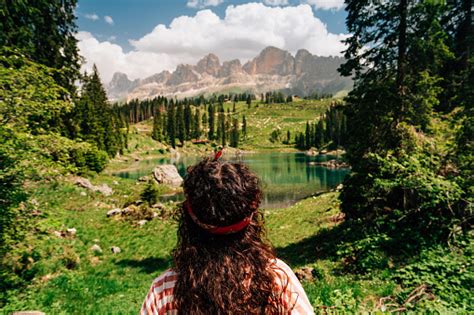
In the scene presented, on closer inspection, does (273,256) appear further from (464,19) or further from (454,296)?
(464,19)

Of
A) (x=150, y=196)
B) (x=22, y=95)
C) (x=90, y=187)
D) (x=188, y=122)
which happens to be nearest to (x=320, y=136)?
Answer: (x=188, y=122)

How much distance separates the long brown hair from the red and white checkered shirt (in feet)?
0.18

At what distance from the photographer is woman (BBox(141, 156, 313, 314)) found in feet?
6.15

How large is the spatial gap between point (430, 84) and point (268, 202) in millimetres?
24563

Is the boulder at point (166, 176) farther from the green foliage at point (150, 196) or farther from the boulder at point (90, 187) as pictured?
the green foliage at point (150, 196)

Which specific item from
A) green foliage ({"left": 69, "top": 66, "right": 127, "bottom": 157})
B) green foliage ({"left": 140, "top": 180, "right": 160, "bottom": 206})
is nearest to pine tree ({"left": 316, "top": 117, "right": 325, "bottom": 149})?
green foliage ({"left": 69, "top": 66, "right": 127, "bottom": 157})

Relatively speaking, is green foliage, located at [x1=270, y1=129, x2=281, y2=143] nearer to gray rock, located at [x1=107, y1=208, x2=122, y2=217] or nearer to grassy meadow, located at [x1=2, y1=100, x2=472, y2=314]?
grassy meadow, located at [x1=2, y1=100, x2=472, y2=314]

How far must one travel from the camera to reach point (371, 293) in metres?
6.73

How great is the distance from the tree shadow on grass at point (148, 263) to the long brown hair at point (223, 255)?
11.5 metres

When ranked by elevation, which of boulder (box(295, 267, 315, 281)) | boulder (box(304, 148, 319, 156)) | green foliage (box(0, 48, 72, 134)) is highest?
green foliage (box(0, 48, 72, 134))

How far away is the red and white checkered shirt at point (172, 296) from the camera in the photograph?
6.48 feet

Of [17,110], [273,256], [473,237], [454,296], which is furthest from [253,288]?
[473,237]

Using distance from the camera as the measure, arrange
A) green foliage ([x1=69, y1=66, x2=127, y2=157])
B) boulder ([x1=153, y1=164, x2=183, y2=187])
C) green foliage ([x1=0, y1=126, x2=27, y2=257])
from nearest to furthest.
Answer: green foliage ([x1=0, y1=126, x2=27, y2=257]) < boulder ([x1=153, y1=164, x2=183, y2=187]) < green foliage ([x1=69, y1=66, x2=127, y2=157])

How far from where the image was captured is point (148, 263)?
13469 mm
